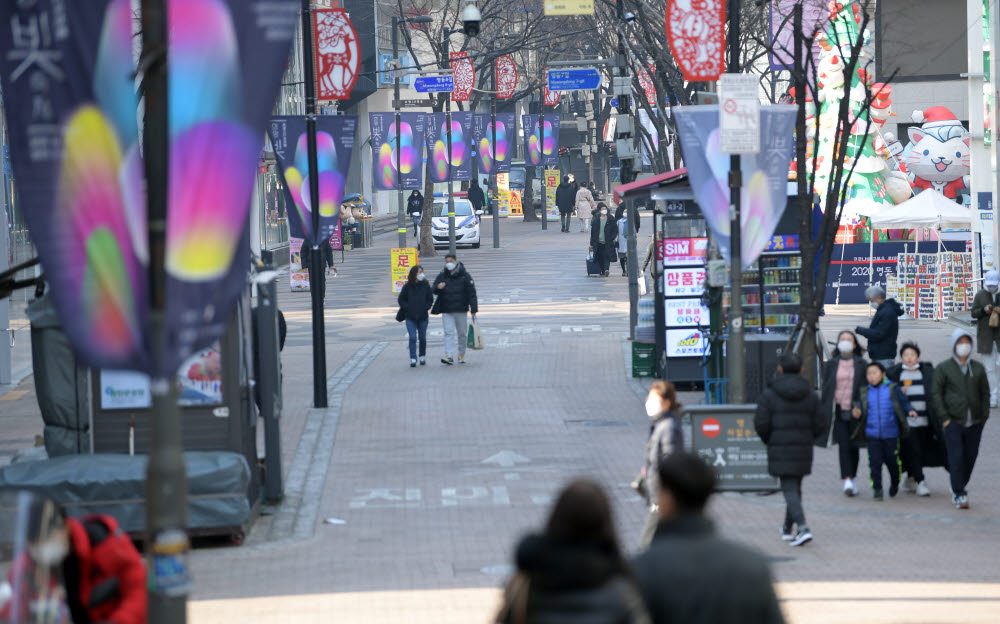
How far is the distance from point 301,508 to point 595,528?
9193mm

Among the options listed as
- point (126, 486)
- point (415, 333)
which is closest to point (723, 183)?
point (126, 486)

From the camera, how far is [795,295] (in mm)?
20438

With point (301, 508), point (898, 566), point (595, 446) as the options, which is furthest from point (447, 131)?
point (898, 566)

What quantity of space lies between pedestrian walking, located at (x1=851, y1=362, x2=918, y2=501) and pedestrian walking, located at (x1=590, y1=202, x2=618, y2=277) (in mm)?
25961

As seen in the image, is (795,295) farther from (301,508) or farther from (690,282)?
(301,508)

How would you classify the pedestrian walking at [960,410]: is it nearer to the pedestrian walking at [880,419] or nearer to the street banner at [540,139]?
the pedestrian walking at [880,419]

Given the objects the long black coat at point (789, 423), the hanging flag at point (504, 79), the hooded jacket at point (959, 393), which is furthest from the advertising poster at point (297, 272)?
the long black coat at point (789, 423)

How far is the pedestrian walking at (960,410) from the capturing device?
1331 cm

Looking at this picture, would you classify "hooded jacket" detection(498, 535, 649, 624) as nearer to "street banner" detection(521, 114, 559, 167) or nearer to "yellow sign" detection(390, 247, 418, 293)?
"yellow sign" detection(390, 247, 418, 293)

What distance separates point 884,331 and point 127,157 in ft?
43.7

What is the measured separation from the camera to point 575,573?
190 inches

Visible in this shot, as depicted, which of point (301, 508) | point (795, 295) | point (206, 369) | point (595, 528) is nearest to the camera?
point (595, 528)

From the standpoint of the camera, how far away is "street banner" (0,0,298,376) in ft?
22.2

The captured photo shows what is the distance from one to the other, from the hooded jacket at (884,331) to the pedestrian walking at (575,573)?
1455 centimetres
